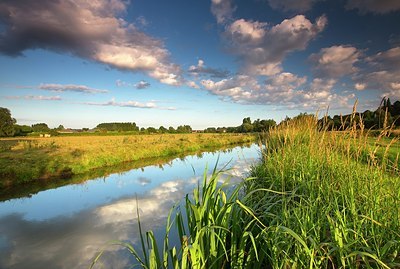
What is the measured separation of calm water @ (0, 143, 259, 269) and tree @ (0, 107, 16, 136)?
6045 centimetres

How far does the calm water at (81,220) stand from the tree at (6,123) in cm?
6045

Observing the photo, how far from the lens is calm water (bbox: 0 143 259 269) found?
652cm

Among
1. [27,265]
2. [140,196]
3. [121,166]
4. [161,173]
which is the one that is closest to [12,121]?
[121,166]

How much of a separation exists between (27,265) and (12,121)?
2905 inches

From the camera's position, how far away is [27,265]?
6215mm

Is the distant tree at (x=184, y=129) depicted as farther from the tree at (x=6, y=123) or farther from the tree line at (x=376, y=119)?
the tree line at (x=376, y=119)

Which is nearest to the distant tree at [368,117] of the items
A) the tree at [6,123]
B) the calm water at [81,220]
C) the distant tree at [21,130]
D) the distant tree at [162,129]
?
the calm water at [81,220]

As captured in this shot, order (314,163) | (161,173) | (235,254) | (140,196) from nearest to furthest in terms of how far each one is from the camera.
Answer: (235,254), (314,163), (140,196), (161,173)

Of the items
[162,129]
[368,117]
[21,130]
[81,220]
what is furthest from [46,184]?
[162,129]

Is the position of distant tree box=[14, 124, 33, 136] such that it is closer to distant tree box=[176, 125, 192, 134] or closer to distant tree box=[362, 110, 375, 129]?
distant tree box=[176, 125, 192, 134]

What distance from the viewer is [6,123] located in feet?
203

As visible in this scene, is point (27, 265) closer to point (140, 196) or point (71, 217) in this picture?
point (71, 217)

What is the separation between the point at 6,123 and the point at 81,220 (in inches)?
2714

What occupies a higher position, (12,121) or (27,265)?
(12,121)
